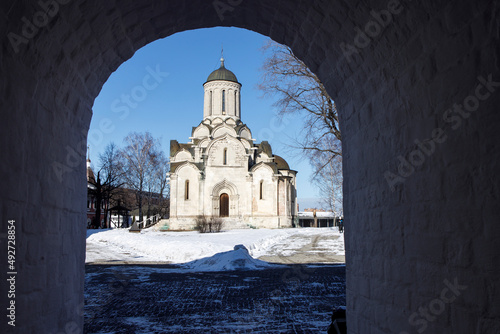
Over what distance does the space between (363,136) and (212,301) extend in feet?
18.9

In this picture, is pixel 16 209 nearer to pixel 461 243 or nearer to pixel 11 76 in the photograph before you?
pixel 11 76

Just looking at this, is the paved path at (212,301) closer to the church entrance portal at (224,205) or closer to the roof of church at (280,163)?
the church entrance portal at (224,205)

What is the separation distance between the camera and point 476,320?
251cm

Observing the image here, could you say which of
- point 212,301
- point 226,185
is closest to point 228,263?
point 212,301

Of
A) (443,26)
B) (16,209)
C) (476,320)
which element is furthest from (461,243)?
(16,209)

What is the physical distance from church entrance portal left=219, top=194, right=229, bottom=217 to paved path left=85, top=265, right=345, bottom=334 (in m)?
28.6

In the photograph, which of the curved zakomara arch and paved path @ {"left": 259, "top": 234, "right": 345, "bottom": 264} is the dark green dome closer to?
the curved zakomara arch

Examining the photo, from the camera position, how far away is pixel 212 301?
28.7 ft

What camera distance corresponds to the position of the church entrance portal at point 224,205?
1665 inches

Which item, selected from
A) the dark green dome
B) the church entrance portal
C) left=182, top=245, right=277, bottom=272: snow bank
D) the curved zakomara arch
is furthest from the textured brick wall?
the dark green dome

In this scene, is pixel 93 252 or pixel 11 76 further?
pixel 93 252

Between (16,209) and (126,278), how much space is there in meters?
9.64

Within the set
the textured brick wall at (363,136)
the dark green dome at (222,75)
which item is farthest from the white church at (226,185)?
the textured brick wall at (363,136)

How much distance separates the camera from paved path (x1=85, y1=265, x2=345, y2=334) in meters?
6.75
